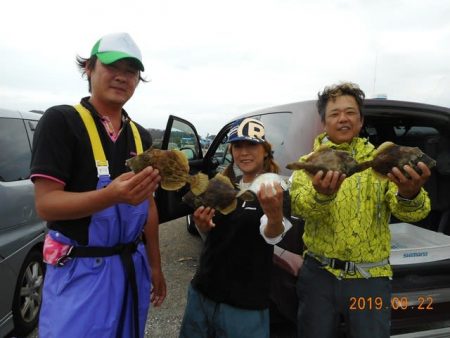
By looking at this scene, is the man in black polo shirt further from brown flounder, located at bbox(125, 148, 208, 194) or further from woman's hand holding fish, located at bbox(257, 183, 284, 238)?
woman's hand holding fish, located at bbox(257, 183, 284, 238)

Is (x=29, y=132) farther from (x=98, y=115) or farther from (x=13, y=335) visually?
(x=98, y=115)

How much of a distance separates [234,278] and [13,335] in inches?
111

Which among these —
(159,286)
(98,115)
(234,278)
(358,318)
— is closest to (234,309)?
(234,278)

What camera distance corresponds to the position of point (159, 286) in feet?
6.97

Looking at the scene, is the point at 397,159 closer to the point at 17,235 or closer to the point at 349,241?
the point at 349,241

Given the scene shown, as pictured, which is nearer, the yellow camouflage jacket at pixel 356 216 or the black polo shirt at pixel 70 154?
the black polo shirt at pixel 70 154

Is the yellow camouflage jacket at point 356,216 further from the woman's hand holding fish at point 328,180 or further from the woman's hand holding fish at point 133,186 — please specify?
the woman's hand holding fish at point 133,186

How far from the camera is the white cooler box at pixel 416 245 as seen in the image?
2621 millimetres

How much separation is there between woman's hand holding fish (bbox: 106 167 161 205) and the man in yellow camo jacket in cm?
94

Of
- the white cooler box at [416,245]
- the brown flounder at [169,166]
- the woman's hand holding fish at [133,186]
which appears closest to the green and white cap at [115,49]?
the brown flounder at [169,166]

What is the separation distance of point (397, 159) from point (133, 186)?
51.4 inches

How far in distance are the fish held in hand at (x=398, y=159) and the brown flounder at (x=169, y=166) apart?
3.02ft

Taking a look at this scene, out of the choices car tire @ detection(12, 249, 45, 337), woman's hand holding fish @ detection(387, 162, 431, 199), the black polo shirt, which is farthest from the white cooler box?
car tire @ detection(12, 249, 45, 337)

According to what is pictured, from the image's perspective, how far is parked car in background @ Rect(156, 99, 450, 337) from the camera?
2447 millimetres
